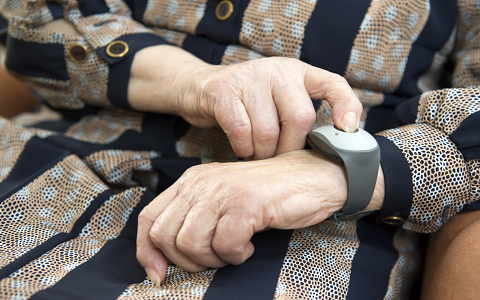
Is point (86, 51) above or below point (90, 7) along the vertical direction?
below

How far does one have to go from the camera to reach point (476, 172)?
62 cm

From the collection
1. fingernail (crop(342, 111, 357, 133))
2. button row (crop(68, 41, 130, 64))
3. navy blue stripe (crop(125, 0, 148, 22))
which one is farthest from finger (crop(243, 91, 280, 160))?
navy blue stripe (crop(125, 0, 148, 22))

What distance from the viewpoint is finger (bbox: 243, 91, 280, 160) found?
63 cm

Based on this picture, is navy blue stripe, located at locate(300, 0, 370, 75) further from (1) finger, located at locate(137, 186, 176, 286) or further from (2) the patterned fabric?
(1) finger, located at locate(137, 186, 176, 286)

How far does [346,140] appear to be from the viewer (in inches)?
22.3

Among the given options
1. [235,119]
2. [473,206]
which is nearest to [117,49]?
[235,119]

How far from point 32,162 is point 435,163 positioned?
3.01ft

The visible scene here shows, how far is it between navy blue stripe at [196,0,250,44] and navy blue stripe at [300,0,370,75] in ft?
0.61

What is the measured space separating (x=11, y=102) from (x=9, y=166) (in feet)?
1.97

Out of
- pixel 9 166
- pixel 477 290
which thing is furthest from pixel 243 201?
pixel 9 166

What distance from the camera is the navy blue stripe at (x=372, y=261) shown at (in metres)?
0.63

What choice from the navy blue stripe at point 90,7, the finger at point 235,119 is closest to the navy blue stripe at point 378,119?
the finger at point 235,119

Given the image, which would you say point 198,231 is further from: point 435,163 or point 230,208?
point 435,163

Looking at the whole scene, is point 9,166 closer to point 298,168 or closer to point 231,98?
point 231,98
